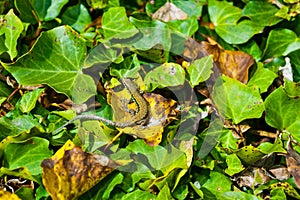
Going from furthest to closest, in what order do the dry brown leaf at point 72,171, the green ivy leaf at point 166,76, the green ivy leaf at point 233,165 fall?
1. the green ivy leaf at point 166,76
2. the green ivy leaf at point 233,165
3. the dry brown leaf at point 72,171

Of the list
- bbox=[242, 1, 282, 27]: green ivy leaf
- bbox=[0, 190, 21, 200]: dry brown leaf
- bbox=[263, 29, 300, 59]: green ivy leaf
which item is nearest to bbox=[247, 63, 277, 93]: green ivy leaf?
bbox=[263, 29, 300, 59]: green ivy leaf

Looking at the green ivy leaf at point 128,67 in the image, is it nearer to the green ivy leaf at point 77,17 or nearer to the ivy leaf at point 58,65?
the ivy leaf at point 58,65

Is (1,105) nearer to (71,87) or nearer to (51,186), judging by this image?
(71,87)

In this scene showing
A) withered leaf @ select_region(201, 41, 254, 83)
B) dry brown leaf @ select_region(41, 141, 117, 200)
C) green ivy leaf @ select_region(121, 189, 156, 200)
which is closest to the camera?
dry brown leaf @ select_region(41, 141, 117, 200)

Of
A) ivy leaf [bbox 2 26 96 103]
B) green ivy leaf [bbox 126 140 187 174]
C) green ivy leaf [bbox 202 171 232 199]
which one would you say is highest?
ivy leaf [bbox 2 26 96 103]

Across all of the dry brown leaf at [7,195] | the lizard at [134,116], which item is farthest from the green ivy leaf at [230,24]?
the dry brown leaf at [7,195]

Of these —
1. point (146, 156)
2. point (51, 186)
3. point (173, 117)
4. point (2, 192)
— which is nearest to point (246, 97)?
point (173, 117)

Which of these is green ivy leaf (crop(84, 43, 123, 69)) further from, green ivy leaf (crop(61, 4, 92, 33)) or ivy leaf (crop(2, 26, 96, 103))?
green ivy leaf (crop(61, 4, 92, 33))
